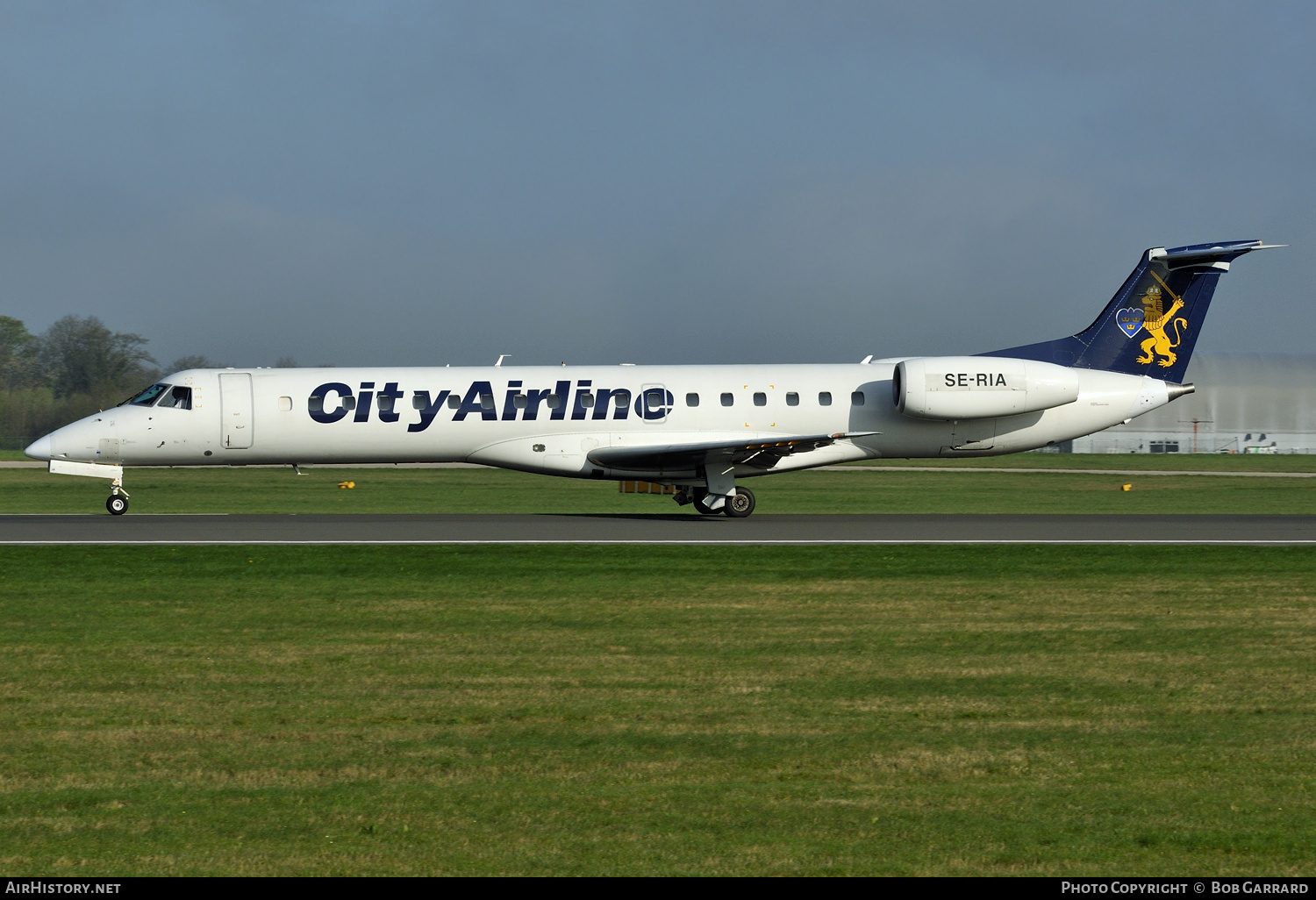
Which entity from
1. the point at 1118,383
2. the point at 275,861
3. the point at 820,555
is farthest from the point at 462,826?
the point at 1118,383

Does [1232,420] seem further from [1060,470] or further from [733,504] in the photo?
[733,504]

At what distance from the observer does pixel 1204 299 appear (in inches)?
1148

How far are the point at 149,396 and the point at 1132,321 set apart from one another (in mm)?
22094

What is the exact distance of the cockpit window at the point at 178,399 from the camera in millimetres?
27828

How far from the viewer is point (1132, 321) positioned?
95.7 ft

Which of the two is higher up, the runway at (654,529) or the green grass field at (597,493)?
the green grass field at (597,493)

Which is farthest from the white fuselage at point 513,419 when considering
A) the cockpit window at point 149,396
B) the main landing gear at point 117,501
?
the main landing gear at point 117,501

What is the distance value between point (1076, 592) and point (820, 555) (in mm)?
4817

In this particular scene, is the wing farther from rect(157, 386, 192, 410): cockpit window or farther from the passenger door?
rect(157, 386, 192, 410): cockpit window

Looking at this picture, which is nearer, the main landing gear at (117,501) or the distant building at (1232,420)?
the main landing gear at (117,501)

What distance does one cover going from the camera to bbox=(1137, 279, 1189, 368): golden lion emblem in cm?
2911

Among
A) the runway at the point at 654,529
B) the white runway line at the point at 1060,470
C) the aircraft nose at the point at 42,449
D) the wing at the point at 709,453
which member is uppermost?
the aircraft nose at the point at 42,449

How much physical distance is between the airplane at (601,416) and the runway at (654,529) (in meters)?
1.30

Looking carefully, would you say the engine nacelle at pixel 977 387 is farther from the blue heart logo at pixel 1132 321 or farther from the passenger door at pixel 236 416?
the passenger door at pixel 236 416
